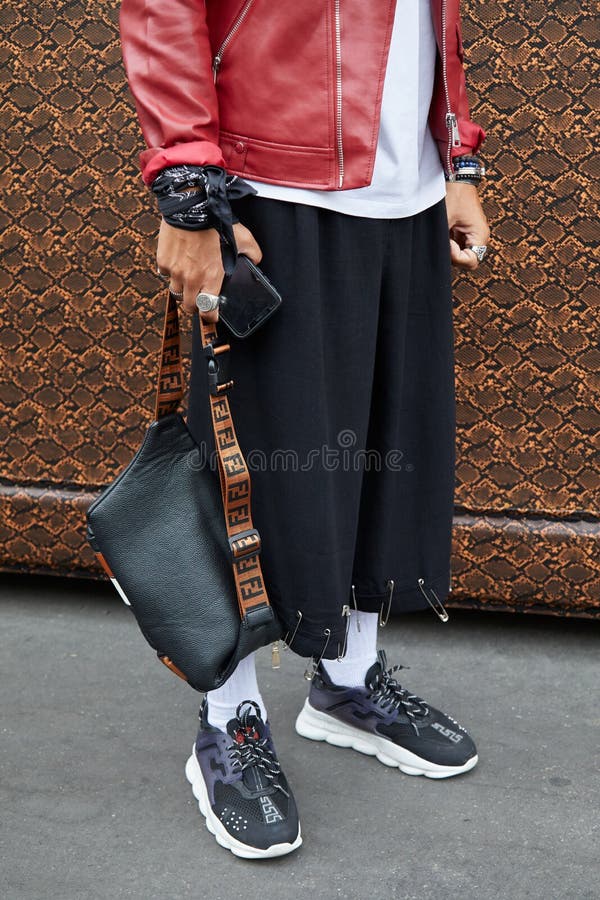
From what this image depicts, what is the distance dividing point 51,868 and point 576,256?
4.72ft

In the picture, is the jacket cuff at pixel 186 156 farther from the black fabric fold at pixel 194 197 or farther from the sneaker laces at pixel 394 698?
the sneaker laces at pixel 394 698

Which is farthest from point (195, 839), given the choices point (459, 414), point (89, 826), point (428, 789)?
point (459, 414)

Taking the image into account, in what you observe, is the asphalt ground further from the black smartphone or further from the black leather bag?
the black smartphone

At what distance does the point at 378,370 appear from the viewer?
4.67ft

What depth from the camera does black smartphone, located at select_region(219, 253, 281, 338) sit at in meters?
1.22

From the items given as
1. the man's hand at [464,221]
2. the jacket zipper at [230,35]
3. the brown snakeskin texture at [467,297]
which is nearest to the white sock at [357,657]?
the brown snakeskin texture at [467,297]

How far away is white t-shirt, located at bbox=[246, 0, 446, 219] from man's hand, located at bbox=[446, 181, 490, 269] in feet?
0.64

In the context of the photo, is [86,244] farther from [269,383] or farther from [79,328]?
[269,383]

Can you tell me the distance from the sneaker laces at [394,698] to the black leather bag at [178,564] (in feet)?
1.37

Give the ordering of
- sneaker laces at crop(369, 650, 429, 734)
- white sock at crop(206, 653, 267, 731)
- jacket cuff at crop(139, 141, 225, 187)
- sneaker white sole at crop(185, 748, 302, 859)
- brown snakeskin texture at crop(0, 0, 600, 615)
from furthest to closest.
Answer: brown snakeskin texture at crop(0, 0, 600, 615)
sneaker laces at crop(369, 650, 429, 734)
white sock at crop(206, 653, 267, 731)
sneaker white sole at crop(185, 748, 302, 859)
jacket cuff at crop(139, 141, 225, 187)


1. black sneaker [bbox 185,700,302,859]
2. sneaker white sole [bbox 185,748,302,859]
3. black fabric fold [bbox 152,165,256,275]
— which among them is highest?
black fabric fold [bbox 152,165,256,275]

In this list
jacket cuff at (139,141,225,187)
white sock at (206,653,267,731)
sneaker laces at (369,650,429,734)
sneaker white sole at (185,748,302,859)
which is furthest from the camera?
sneaker laces at (369,650,429,734)

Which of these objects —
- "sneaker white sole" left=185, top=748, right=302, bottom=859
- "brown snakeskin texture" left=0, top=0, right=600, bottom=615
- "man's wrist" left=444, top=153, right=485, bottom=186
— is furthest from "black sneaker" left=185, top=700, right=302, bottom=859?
"man's wrist" left=444, top=153, right=485, bottom=186

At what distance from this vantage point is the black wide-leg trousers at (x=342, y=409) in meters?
1.27
